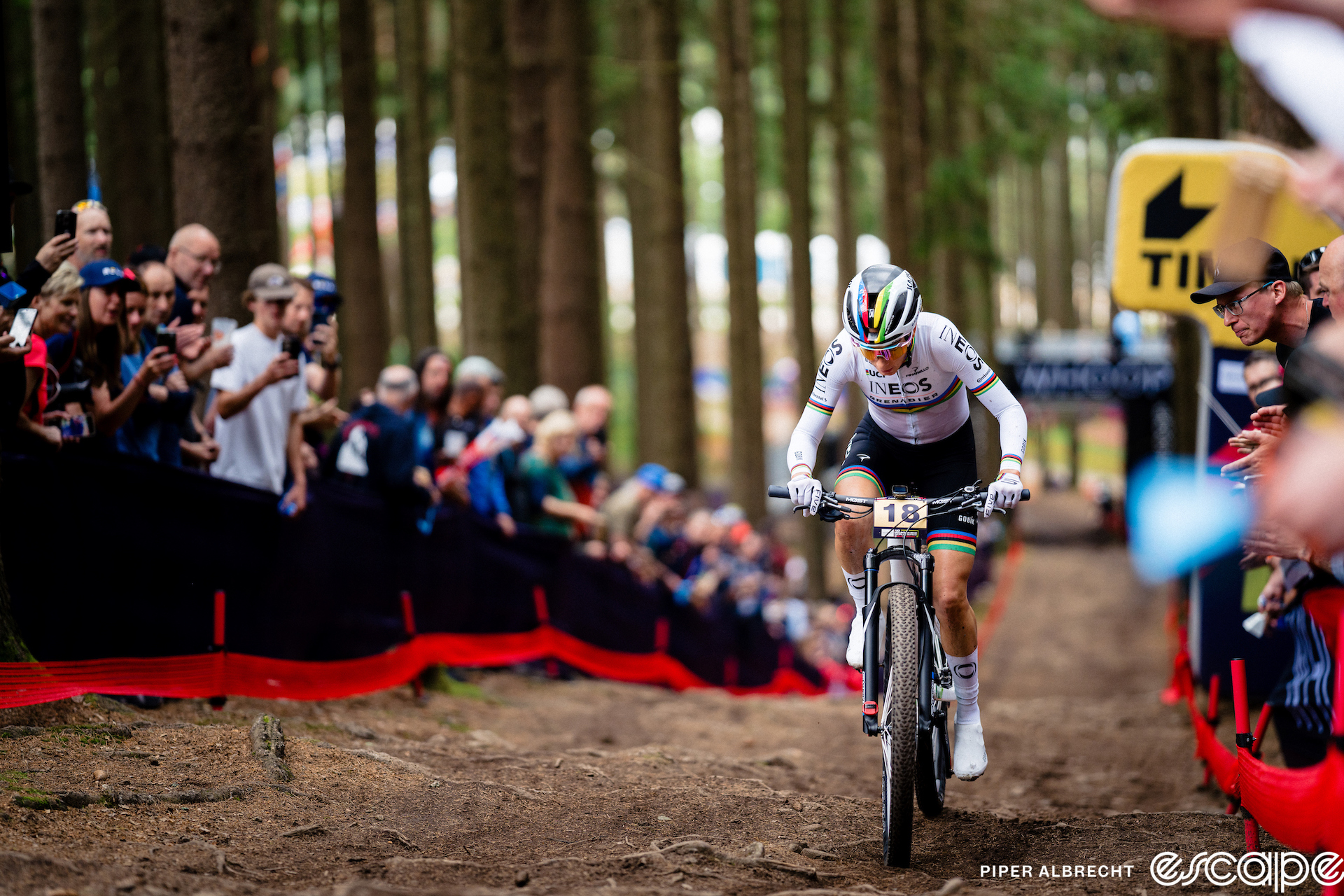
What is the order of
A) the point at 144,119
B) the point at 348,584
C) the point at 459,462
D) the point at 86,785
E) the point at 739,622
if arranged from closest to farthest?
the point at 86,785, the point at 348,584, the point at 459,462, the point at 144,119, the point at 739,622

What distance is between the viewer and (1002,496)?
559 cm

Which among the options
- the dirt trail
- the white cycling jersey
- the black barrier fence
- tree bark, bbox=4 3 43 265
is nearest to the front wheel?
the dirt trail

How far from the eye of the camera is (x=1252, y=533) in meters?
5.53

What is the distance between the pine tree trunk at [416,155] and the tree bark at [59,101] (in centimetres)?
822

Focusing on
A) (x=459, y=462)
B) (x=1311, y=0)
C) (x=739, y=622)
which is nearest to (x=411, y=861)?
(x=1311, y=0)

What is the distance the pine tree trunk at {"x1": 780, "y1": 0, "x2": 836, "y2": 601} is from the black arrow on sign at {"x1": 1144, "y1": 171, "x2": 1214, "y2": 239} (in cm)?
1241

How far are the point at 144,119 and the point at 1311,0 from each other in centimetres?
1392

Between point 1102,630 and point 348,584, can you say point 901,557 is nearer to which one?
point 348,584

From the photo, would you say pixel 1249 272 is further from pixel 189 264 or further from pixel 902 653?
pixel 189 264

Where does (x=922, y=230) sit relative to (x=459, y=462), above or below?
above

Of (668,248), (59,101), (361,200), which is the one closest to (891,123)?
(668,248)

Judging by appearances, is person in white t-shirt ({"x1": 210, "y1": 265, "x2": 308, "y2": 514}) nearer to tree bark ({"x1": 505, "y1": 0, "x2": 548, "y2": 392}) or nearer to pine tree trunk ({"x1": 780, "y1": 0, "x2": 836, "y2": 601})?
tree bark ({"x1": 505, "y1": 0, "x2": 548, "y2": 392})

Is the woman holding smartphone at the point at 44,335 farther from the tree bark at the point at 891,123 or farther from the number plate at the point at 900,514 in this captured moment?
the tree bark at the point at 891,123

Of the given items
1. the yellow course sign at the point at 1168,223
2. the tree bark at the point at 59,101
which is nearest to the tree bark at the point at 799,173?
the yellow course sign at the point at 1168,223
